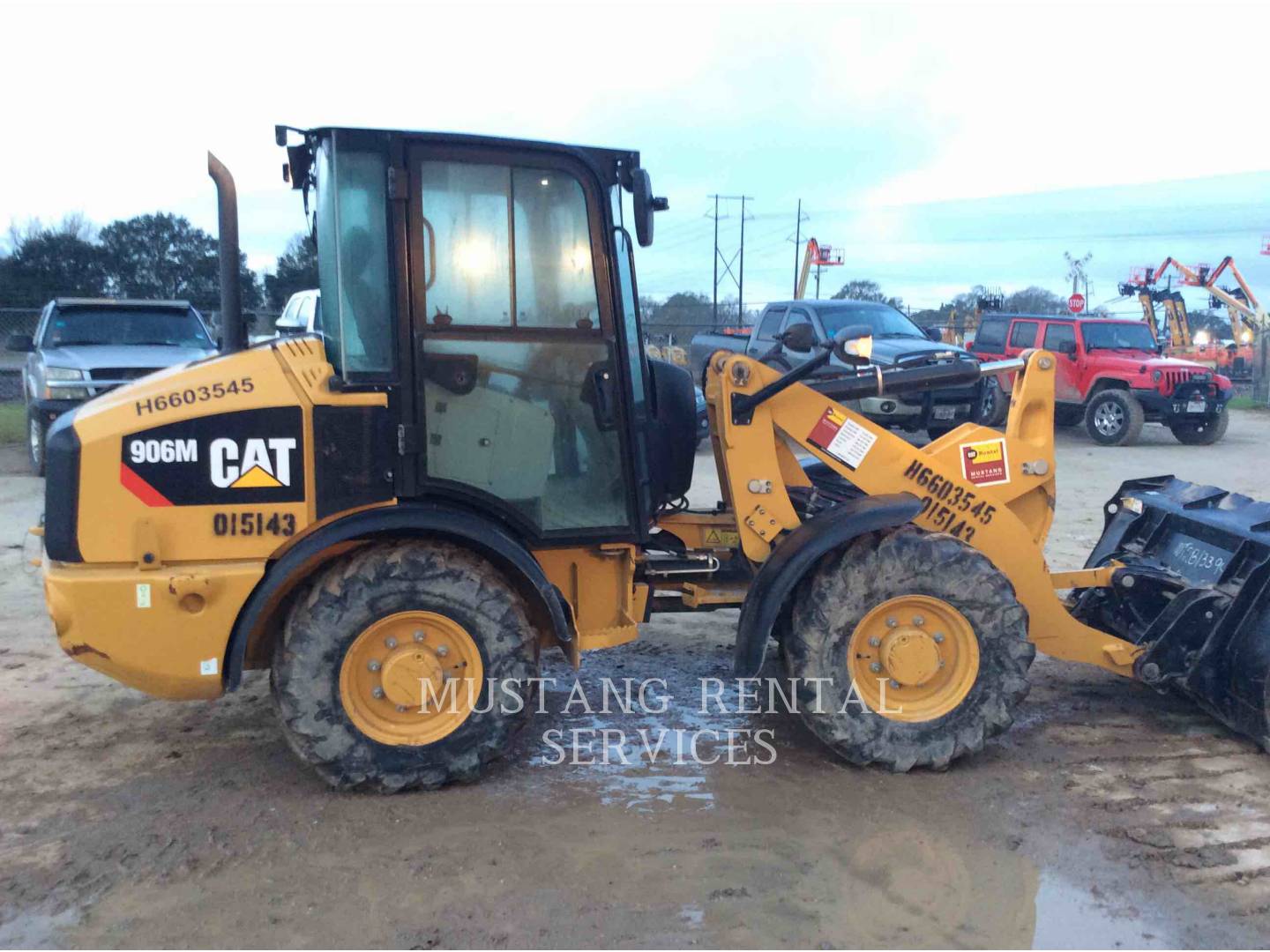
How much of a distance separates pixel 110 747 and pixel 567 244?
9.67 feet

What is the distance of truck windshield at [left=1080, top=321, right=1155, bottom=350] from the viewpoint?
Answer: 1645 centimetres

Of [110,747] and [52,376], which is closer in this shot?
[110,747]

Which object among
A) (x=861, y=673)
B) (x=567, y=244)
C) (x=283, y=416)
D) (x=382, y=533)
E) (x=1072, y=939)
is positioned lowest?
(x=1072, y=939)

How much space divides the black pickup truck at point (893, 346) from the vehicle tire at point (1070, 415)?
339 centimetres

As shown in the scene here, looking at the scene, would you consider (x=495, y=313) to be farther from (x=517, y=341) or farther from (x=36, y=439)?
(x=36, y=439)

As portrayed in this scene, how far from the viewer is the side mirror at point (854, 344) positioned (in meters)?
4.37

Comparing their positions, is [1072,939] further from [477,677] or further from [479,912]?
[477,677]

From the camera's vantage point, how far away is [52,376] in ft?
35.6

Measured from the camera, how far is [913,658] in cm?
438

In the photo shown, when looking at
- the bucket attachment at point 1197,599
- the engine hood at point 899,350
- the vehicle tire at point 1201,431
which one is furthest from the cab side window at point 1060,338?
the bucket attachment at point 1197,599

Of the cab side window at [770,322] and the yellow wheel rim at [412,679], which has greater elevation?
the cab side window at [770,322]

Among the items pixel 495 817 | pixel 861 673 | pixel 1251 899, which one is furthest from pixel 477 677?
pixel 1251 899

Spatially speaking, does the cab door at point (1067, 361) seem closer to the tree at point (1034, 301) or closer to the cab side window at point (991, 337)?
the cab side window at point (991, 337)

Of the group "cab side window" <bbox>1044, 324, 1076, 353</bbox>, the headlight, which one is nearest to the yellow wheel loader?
the headlight
